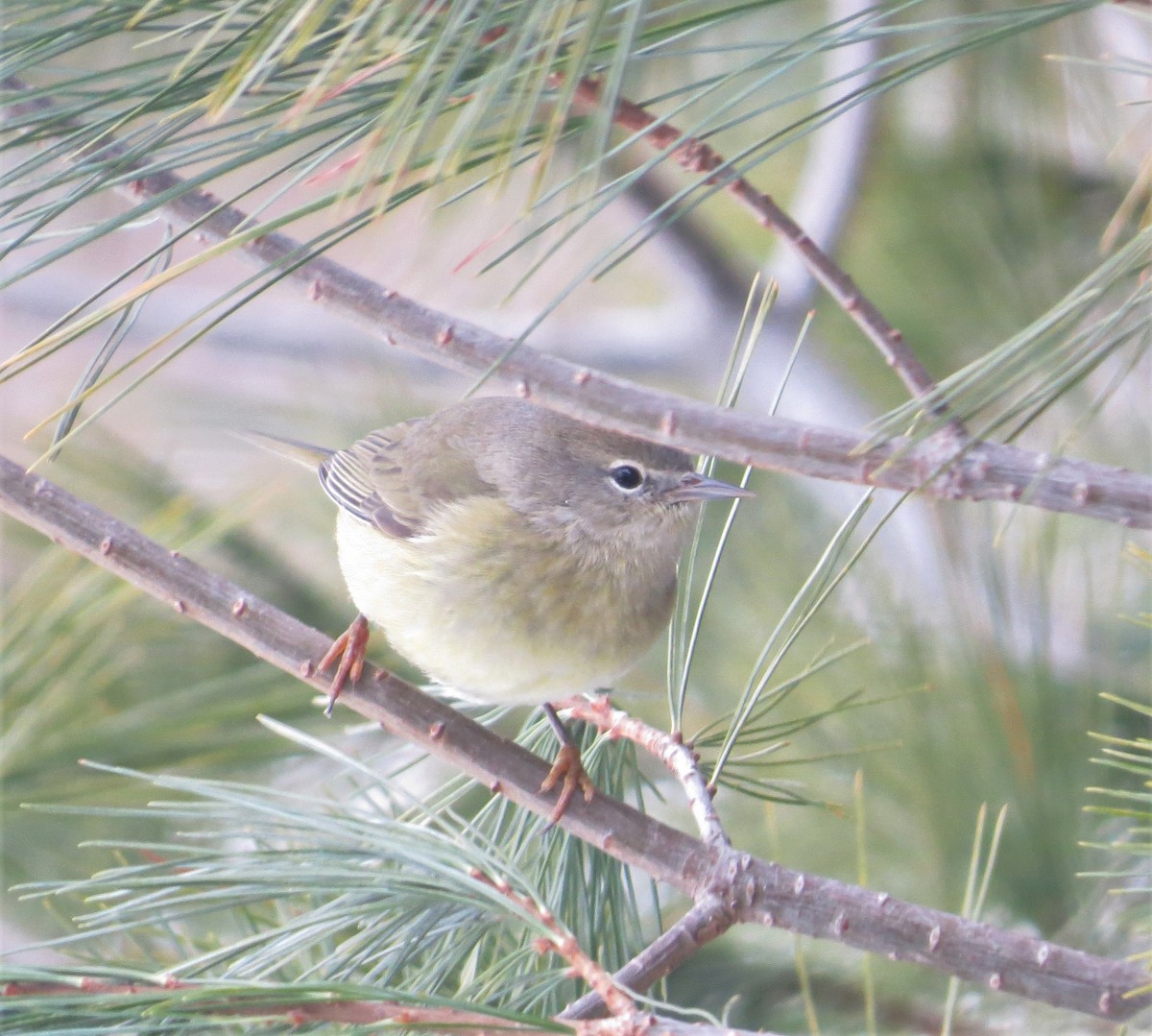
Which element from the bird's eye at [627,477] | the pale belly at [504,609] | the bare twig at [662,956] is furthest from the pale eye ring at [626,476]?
the bare twig at [662,956]

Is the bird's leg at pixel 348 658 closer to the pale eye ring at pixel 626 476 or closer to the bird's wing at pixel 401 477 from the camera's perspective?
the bird's wing at pixel 401 477

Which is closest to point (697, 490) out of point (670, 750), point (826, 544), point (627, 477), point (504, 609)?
point (627, 477)

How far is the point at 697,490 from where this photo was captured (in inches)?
55.6

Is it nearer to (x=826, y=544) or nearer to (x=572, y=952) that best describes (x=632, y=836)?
(x=572, y=952)

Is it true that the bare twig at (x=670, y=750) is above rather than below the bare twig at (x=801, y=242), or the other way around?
below

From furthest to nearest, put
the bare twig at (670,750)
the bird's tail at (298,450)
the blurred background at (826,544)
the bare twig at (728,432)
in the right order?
the bird's tail at (298,450) < the blurred background at (826,544) < the bare twig at (670,750) < the bare twig at (728,432)

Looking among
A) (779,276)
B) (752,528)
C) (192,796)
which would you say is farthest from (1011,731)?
(192,796)

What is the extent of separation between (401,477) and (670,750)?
0.67 meters

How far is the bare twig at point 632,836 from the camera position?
0.91m

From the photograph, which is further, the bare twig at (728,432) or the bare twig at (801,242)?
the bare twig at (801,242)

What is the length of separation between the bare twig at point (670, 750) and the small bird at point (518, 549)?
30 mm

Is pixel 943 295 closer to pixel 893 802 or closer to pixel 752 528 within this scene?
pixel 752 528

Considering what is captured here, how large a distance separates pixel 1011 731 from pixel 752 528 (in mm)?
659

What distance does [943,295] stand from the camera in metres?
2.44
